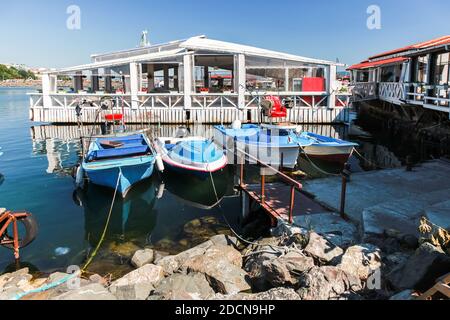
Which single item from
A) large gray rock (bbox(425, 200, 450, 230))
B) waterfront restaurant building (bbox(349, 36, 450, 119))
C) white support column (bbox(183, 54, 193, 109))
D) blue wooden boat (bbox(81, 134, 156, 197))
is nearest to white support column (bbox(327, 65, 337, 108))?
waterfront restaurant building (bbox(349, 36, 450, 119))

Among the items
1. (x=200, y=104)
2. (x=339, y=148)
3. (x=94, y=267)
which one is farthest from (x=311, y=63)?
(x=94, y=267)

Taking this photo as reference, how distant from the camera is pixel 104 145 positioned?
47.6 ft

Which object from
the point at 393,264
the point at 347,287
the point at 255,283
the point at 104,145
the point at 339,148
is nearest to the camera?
the point at 347,287

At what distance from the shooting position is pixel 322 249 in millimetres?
6621

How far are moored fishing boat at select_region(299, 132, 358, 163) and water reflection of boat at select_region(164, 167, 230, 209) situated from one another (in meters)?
3.98

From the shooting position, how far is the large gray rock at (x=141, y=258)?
25.8 feet

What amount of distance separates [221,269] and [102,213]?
19.5 feet

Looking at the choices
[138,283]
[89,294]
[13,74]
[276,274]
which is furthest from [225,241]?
[13,74]

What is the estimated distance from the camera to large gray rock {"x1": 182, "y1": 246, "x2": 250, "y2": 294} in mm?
6367

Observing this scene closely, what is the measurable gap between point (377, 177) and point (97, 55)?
2901 centimetres

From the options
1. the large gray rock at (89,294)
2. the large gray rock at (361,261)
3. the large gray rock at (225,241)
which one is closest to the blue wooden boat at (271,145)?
the large gray rock at (225,241)
